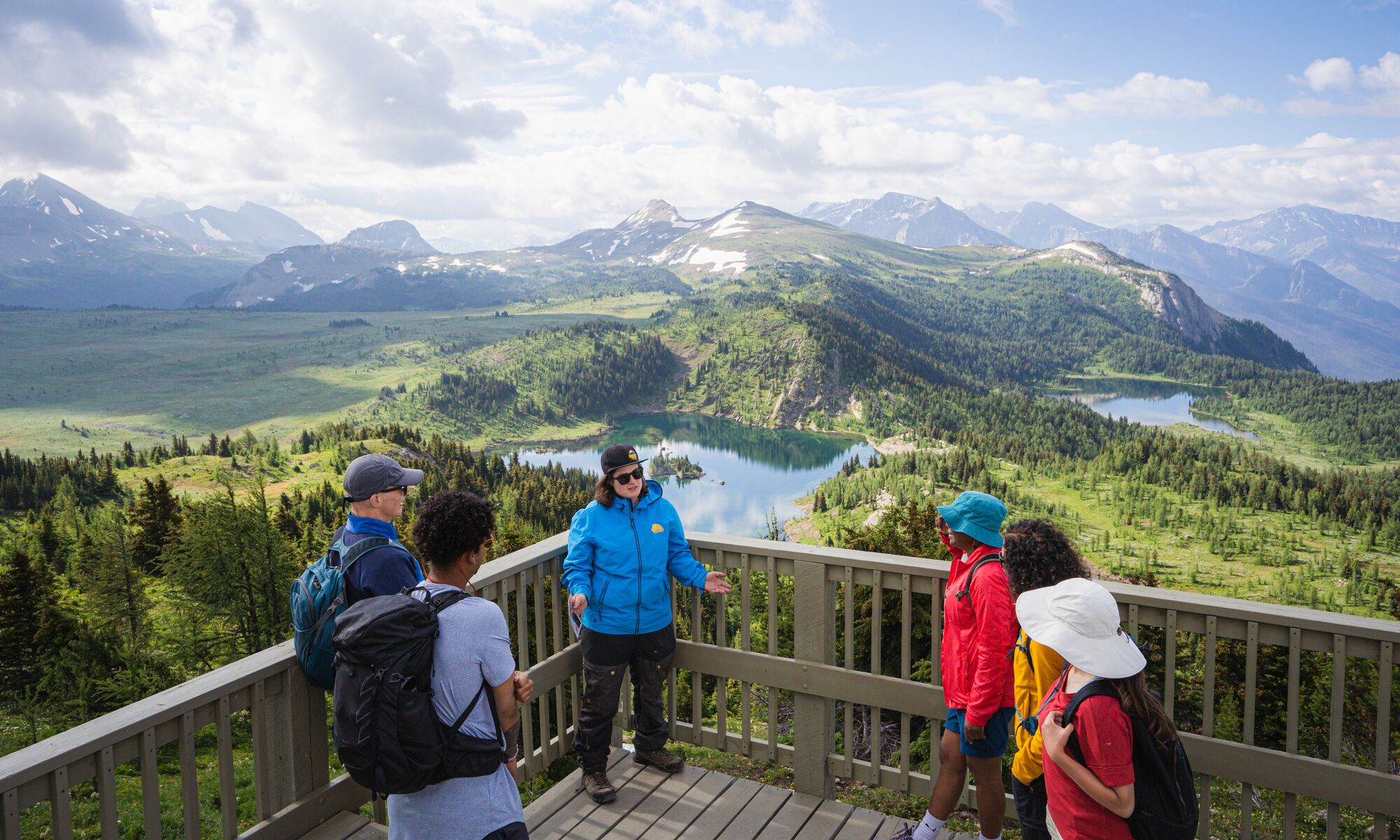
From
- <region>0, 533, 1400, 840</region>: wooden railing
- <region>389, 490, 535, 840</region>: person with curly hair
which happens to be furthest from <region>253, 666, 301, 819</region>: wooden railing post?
<region>389, 490, 535, 840</region>: person with curly hair

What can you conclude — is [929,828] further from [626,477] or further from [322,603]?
[322,603]

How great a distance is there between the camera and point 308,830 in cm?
333

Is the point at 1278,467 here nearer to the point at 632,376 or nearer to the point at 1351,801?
the point at 632,376

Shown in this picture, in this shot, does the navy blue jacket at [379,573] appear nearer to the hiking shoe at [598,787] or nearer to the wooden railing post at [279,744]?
the wooden railing post at [279,744]

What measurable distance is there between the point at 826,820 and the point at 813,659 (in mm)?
803

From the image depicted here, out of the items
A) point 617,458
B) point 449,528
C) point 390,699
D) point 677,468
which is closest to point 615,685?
point 617,458

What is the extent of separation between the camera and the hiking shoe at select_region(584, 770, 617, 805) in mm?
4422

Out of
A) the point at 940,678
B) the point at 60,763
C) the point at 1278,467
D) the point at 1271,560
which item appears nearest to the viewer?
the point at 60,763

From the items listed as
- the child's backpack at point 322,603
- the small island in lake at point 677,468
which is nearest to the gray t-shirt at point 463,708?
the child's backpack at point 322,603

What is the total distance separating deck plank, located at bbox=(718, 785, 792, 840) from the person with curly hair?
1834 millimetres

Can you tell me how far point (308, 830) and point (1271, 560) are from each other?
10363 cm

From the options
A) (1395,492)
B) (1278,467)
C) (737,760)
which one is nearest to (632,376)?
(1278,467)

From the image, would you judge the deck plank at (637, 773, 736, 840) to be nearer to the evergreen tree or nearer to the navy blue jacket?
the navy blue jacket

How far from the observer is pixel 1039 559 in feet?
9.91
